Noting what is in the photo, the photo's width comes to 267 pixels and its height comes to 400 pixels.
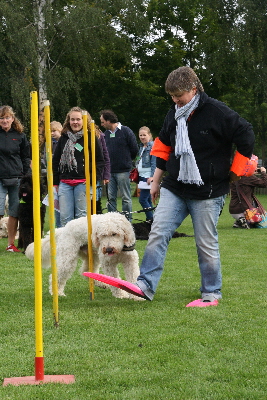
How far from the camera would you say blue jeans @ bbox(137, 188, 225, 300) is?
223 inches

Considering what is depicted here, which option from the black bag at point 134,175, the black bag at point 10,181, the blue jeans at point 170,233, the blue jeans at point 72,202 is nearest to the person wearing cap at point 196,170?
the blue jeans at point 170,233

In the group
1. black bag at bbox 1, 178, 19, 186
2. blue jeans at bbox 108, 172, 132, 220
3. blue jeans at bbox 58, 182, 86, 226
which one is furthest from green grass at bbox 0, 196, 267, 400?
blue jeans at bbox 108, 172, 132, 220

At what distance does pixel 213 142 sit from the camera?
5574mm

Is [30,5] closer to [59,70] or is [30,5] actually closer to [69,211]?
[59,70]

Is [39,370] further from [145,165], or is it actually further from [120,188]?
[145,165]

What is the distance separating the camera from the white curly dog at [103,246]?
602 cm

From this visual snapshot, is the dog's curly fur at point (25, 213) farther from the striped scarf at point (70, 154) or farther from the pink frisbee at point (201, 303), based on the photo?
the pink frisbee at point (201, 303)

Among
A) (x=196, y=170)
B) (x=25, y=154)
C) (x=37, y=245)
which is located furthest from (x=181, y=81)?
Answer: (x=25, y=154)

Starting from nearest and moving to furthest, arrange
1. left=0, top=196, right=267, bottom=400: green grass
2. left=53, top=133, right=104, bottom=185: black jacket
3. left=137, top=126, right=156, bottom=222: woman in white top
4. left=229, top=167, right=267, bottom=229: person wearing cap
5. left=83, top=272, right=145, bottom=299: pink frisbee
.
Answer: left=0, top=196, right=267, bottom=400: green grass < left=83, top=272, right=145, bottom=299: pink frisbee < left=53, top=133, right=104, bottom=185: black jacket < left=137, top=126, right=156, bottom=222: woman in white top < left=229, top=167, right=267, bottom=229: person wearing cap

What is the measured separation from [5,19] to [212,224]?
22795mm

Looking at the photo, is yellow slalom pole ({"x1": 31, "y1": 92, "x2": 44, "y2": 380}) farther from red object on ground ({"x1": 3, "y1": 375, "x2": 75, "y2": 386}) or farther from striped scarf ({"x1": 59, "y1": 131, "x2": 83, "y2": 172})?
striped scarf ({"x1": 59, "y1": 131, "x2": 83, "y2": 172})

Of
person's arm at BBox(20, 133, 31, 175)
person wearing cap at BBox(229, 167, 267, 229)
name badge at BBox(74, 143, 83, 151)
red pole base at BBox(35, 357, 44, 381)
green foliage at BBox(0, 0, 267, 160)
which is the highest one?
green foliage at BBox(0, 0, 267, 160)

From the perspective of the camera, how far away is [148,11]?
3606 cm

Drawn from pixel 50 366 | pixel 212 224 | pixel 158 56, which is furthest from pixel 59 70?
pixel 50 366
